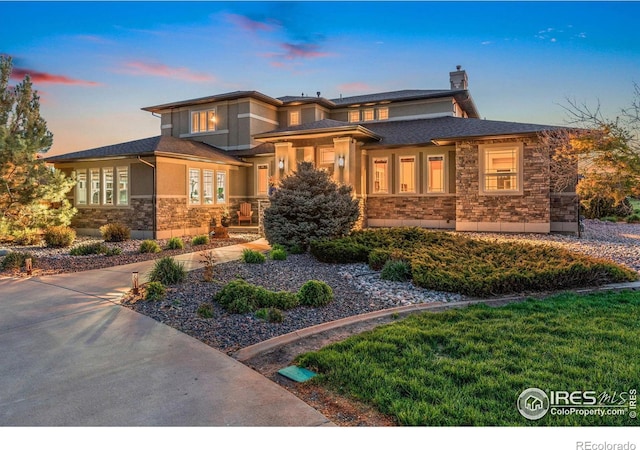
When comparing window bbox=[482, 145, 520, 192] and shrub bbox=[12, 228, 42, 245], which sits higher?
window bbox=[482, 145, 520, 192]

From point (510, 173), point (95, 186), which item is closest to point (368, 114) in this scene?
point (510, 173)

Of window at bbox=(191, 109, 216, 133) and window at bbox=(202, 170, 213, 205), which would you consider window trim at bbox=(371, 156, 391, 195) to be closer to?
window at bbox=(202, 170, 213, 205)

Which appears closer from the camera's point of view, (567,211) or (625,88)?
(625,88)

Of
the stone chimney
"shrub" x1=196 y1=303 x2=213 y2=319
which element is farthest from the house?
"shrub" x1=196 y1=303 x2=213 y2=319

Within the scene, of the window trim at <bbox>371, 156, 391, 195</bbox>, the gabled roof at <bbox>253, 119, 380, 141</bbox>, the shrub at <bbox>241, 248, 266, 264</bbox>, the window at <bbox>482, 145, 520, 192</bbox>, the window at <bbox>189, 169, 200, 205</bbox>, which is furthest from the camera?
the window trim at <bbox>371, 156, 391, 195</bbox>

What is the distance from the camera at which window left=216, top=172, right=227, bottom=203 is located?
58.4ft

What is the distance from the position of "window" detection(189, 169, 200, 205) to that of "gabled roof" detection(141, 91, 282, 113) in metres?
5.03

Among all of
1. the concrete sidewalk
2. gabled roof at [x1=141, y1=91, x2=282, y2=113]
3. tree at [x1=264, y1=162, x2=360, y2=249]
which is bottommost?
the concrete sidewalk

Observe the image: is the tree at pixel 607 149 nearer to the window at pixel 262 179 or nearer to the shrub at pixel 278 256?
the shrub at pixel 278 256

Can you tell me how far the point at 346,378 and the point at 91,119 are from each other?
687 inches

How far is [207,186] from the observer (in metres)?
17.2

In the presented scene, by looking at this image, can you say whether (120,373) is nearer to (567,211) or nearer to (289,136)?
(289,136)

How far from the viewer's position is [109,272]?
8.65m
